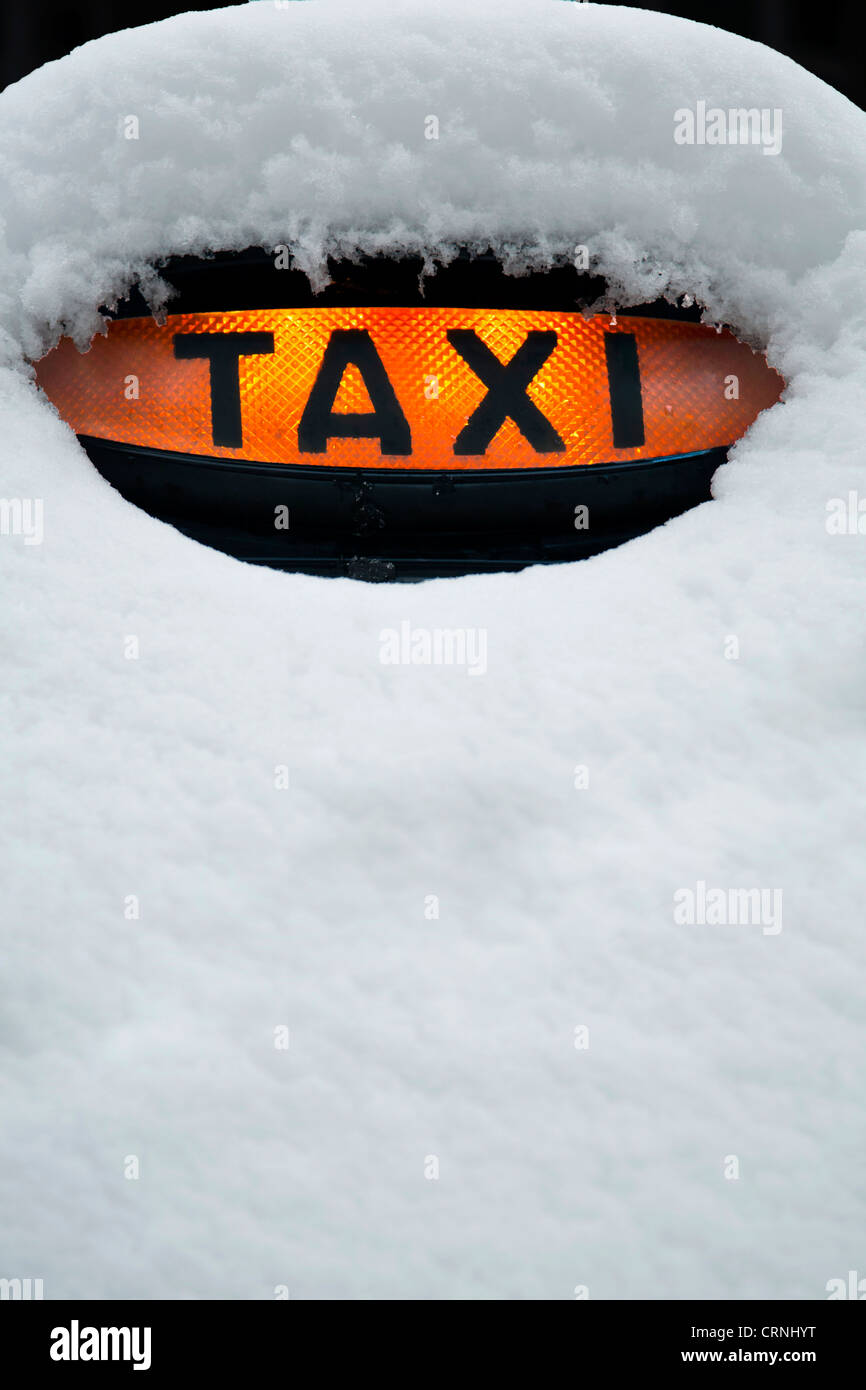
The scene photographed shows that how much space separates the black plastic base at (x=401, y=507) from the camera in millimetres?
1069

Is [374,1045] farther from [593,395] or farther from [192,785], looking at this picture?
[593,395]

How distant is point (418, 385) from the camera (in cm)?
106

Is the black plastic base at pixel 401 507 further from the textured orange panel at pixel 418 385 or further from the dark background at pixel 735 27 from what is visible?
the dark background at pixel 735 27

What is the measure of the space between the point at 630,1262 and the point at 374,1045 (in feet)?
0.78

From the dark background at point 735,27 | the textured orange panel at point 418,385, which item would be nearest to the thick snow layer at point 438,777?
the textured orange panel at point 418,385

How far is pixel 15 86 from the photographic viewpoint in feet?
3.47

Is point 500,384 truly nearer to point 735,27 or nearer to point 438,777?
point 438,777

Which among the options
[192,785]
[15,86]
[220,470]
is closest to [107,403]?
[220,470]

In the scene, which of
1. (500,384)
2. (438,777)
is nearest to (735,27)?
(500,384)

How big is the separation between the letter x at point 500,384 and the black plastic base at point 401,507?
41 mm

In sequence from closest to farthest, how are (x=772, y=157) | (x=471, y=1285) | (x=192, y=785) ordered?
(x=471, y=1285) → (x=192, y=785) → (x=772, y=157)

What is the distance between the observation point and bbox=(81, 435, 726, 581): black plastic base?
1069mm

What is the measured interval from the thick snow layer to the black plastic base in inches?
2.3

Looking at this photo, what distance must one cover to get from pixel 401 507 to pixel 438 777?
333 millimetres
